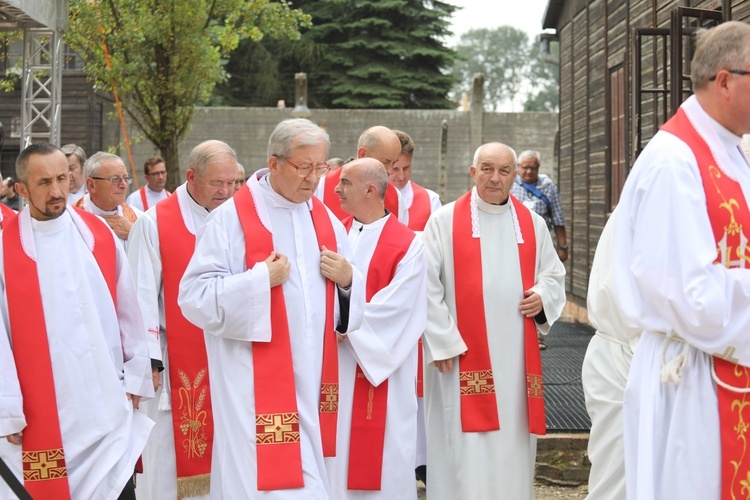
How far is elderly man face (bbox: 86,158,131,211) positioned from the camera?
6.52m

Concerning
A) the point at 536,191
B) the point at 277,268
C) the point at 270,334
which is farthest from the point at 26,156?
the point at 536,191

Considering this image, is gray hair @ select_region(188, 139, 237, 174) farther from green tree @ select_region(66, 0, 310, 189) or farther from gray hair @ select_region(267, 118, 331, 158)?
green tree @ select_region(66, 0, 310, 189)

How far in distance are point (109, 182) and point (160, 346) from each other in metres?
1.30

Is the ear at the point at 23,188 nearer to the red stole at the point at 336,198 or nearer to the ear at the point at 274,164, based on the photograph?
the ear at the point at 274,164

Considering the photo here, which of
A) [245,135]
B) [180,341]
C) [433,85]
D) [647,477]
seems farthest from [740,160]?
[433,85]

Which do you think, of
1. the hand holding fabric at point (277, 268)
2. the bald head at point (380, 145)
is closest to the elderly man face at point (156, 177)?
the bald head at point (380, 145)

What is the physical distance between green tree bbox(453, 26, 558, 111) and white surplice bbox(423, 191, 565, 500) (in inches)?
3155

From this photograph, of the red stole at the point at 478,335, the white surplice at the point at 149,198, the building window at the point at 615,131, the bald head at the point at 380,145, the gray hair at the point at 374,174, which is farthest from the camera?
the building window at the point at 615,131

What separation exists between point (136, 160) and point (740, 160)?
2352 cm

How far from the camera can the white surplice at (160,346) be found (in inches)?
230

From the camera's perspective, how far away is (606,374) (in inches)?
205

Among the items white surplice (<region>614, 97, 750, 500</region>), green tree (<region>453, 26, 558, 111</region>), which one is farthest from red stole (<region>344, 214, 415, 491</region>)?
green tree (<region>453, 26, 558, 111</region>)

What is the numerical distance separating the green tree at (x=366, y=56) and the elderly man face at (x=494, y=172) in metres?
27.8

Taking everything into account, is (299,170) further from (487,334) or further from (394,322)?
(487,334)
